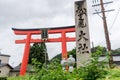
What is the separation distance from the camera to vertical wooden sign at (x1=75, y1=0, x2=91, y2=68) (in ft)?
31.9

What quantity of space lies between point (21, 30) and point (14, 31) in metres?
0.91

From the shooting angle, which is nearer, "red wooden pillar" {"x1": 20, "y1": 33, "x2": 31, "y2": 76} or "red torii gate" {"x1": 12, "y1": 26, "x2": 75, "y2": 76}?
"red torii gate" {"x1": 12, "y1": 26, "x2": 75, "y2": 76}

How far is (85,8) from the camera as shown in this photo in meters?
10.5

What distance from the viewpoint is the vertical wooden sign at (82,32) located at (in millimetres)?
9719

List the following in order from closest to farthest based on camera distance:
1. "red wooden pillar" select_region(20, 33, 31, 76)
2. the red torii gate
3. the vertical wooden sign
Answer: the vertical wooden sign < the red torii gate < "red wooden pillar" select_region(20, 33, 31, 76)

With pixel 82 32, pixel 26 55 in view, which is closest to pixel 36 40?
pixel 26 55

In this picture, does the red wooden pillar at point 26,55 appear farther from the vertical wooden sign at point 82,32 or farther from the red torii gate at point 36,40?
the vertical wooden sign at point 82,32

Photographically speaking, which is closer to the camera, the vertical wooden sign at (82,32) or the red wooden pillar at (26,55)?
the vertical wooden sign at (82,32)

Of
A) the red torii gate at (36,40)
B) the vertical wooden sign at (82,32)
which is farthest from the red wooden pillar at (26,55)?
the vertical wooden sign at (82,32)

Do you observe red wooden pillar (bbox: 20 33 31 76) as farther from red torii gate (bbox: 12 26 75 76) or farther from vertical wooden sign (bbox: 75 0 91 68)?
vertical wooden sign (bbox: 75 0 91 68)

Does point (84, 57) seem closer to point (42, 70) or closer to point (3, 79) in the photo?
point (42, 70)

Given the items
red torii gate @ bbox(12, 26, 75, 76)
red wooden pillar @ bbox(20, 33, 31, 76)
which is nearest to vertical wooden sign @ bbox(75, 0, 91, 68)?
red torii gate @ bbox(12, 26, 75, 76)

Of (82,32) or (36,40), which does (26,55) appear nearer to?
(36,40)

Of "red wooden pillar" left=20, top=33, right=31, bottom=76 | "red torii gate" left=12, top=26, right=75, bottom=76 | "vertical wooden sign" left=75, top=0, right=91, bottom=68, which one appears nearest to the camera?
"vertical wooden sign" left=75, top=0, right=91, bottom=68
